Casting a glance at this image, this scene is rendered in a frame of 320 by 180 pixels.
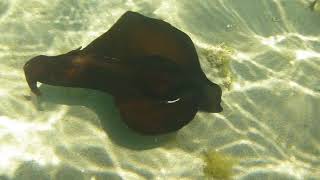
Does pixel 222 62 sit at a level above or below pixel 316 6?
below

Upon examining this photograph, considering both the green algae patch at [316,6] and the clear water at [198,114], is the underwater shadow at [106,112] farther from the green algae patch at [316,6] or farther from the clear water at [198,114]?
the green algae patch at [316,6]

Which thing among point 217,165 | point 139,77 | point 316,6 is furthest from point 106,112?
point 316,6

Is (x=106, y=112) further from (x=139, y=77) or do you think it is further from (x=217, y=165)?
(x=217, y=165)

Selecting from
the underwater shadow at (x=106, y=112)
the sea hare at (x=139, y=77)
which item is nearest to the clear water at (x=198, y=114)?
the underwater shadow at (x=106, y=112)

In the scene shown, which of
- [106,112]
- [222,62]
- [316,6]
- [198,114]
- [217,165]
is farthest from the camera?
[316,6]

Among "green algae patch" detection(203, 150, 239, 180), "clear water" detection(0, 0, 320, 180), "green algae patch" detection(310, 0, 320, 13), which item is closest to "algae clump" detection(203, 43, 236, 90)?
"clear water" detection(0, 0, 320, 180)

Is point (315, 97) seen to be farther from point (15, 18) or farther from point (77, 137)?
point (15, 18)

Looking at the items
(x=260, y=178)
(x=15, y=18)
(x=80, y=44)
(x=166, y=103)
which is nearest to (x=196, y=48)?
(x=166, y=103)
